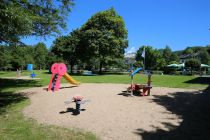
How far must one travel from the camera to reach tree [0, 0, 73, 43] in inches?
407

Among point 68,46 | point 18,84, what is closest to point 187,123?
point 18,84

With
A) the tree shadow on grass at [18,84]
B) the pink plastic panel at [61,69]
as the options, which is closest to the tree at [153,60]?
the tree shadow on grass at [18,84]

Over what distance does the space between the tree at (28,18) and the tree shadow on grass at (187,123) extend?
22.7ft

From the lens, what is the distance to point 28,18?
11164 mm

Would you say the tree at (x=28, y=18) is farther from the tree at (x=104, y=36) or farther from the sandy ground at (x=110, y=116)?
the tree at (x=104, y=36)

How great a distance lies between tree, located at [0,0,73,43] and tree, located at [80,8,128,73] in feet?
67.8

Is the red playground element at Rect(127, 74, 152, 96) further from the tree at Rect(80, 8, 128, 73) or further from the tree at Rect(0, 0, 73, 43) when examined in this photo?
the tree at Rect(80, 8, 128, 73)

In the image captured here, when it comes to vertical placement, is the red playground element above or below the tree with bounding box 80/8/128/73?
below

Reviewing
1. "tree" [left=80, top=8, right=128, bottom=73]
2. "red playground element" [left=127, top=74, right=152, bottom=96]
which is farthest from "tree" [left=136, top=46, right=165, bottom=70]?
"red playground element" [left=127, top=74, right=152, bottom=96]

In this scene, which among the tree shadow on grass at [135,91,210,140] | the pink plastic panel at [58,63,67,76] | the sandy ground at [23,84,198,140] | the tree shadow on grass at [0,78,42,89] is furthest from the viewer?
the tree shadow on grass at [0,78,42,89]

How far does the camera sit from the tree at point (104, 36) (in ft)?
137

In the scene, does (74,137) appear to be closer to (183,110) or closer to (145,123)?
(145,123)

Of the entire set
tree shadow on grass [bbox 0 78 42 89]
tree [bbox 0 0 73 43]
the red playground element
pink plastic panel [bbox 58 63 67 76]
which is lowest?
tree shadow on grass [bbox 0 78 42 89]

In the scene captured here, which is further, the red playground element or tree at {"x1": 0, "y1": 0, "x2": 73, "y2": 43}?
the red playground element
